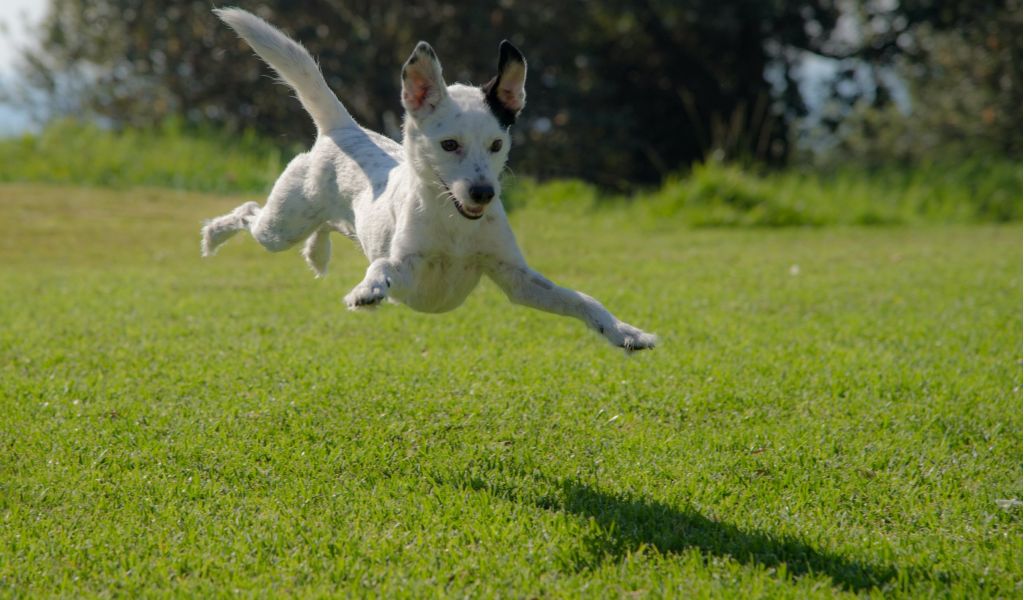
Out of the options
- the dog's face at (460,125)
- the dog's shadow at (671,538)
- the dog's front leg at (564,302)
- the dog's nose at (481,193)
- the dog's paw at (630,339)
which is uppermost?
the dog's face at (460,125)

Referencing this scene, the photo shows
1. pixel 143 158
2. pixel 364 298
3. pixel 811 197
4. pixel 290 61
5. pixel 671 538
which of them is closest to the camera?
pixel 364 298

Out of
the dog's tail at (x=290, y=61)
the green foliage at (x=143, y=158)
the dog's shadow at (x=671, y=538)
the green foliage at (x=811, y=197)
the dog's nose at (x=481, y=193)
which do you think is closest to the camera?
the dog's shadow at (x=671, y=538)

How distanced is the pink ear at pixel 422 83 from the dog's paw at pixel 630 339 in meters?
1.22

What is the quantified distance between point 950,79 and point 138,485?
22.2 m

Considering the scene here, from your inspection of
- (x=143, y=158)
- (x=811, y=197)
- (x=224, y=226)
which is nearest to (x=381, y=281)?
(x=224, y=226)

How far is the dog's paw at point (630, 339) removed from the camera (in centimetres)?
427

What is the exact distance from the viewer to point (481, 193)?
4.25m

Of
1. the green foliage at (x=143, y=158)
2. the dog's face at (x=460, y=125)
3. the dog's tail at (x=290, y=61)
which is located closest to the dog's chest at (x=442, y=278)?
the dog's face at (x=460, y=125)

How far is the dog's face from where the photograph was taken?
14.4 feet

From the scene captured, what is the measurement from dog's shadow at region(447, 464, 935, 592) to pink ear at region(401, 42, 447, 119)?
165 centimetres

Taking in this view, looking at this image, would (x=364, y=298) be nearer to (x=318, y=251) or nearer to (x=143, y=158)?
(x=318, y=251)

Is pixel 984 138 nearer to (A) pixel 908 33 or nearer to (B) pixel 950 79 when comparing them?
(B) pixel 950 79

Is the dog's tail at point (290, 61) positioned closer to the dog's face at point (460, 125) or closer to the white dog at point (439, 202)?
the white dog at point (439, 202)

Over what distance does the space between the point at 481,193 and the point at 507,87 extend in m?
0.57
